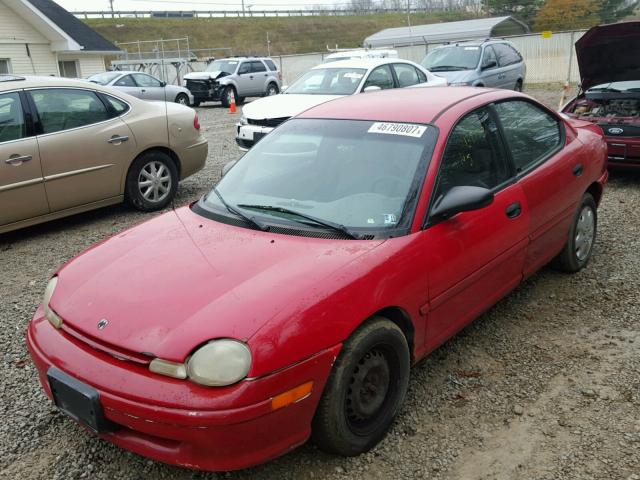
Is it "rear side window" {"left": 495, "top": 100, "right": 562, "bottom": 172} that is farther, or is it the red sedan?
"rear side window" {"left": 495, "top": 100, "right": 562, "bottom": 172}

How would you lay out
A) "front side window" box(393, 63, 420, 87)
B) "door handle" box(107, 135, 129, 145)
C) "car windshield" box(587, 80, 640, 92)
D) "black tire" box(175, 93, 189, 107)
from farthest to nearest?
1. "black tire" box(175, 93, 189, 107)
2. "front side window" box(393, 63, 420, 87)
3. "car windshield" box(587, 80, 640, 92)
4. "door handle" box(107, 135, 129, 145)

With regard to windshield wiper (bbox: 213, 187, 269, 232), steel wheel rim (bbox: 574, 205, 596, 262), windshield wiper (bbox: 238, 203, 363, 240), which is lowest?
steel wheel rim (bbox: 574, 205, 596, 262)

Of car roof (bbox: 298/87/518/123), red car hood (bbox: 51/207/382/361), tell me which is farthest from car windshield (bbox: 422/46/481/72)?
red car hood (bbox: 51/207/382/361)

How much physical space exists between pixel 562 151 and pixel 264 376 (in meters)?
3.05

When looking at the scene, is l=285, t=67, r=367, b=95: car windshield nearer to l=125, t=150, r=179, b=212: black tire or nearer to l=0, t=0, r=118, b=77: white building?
l=125, t=150, r=179, b=212: black tire

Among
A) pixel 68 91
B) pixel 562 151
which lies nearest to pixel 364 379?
pixel 562 151

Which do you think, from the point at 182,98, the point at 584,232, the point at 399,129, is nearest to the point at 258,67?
the point at 182,98

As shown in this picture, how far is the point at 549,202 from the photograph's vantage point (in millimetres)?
3947

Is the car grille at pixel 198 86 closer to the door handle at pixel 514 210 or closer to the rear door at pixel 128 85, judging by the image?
the rear door at pixel 128 85

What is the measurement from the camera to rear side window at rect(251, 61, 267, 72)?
22344mm

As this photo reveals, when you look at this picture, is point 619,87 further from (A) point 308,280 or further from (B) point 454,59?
(B) point 454,59

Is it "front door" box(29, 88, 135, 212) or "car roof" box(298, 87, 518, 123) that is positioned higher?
"car roof" box(298, 87, 518, 123)

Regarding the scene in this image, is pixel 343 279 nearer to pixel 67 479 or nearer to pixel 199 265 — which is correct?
pixel 199 265

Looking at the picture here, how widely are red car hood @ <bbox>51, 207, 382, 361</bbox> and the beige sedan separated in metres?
3.03
